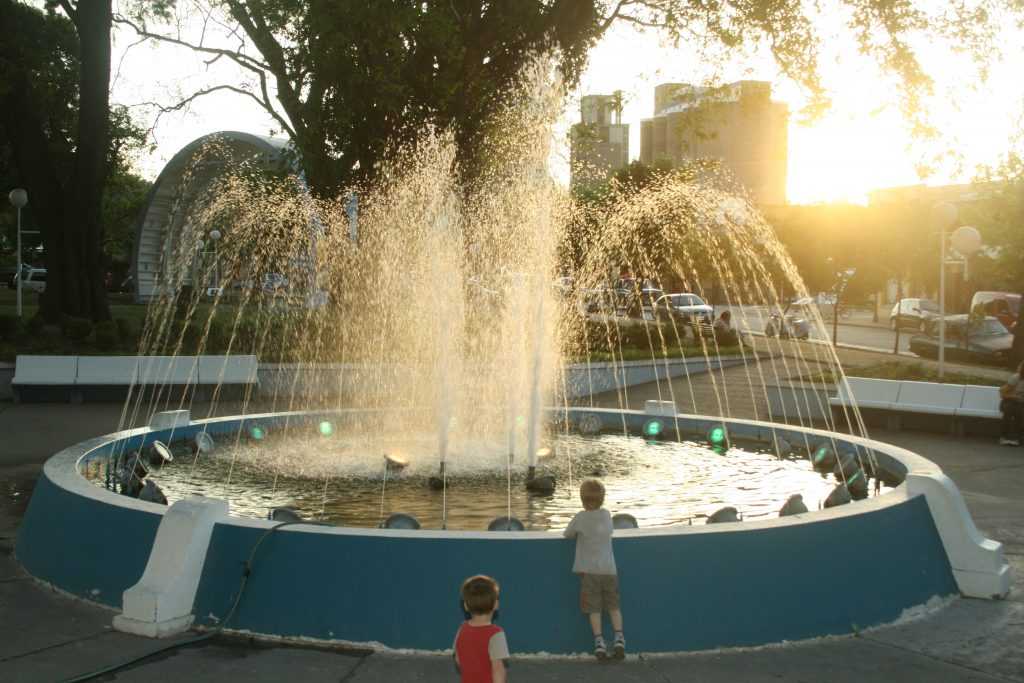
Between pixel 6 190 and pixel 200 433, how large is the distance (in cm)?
3805

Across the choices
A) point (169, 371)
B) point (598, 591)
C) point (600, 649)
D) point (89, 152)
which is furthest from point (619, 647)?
point (89, 152)

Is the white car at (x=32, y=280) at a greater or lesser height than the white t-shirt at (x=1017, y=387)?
greater

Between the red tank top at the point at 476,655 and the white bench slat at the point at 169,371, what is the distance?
55.9 feet

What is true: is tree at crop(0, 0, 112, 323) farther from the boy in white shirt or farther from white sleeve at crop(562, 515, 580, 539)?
Answer: the boy in white shirt

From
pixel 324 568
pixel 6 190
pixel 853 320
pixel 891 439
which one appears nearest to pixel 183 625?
pixel 324 568

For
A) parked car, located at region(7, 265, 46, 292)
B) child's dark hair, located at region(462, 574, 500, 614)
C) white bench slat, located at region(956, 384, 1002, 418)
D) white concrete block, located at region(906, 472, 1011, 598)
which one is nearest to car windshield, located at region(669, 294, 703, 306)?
white bench slat, located at region(956, 384, 1002, 418)

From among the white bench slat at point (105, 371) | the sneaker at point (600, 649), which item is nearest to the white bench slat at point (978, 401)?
the sneaker at point (600, 649)

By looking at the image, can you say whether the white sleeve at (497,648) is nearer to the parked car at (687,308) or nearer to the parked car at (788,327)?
the parked car at (687,308)

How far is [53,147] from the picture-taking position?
3278 cm

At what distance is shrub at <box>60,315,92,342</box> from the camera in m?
23.3

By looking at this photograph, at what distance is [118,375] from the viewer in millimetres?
19453

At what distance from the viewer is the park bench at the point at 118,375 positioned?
19.0 metres

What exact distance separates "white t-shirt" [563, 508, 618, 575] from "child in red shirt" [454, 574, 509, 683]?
1592 mm

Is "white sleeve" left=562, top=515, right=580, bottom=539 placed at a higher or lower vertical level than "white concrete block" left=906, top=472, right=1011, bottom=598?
higher
